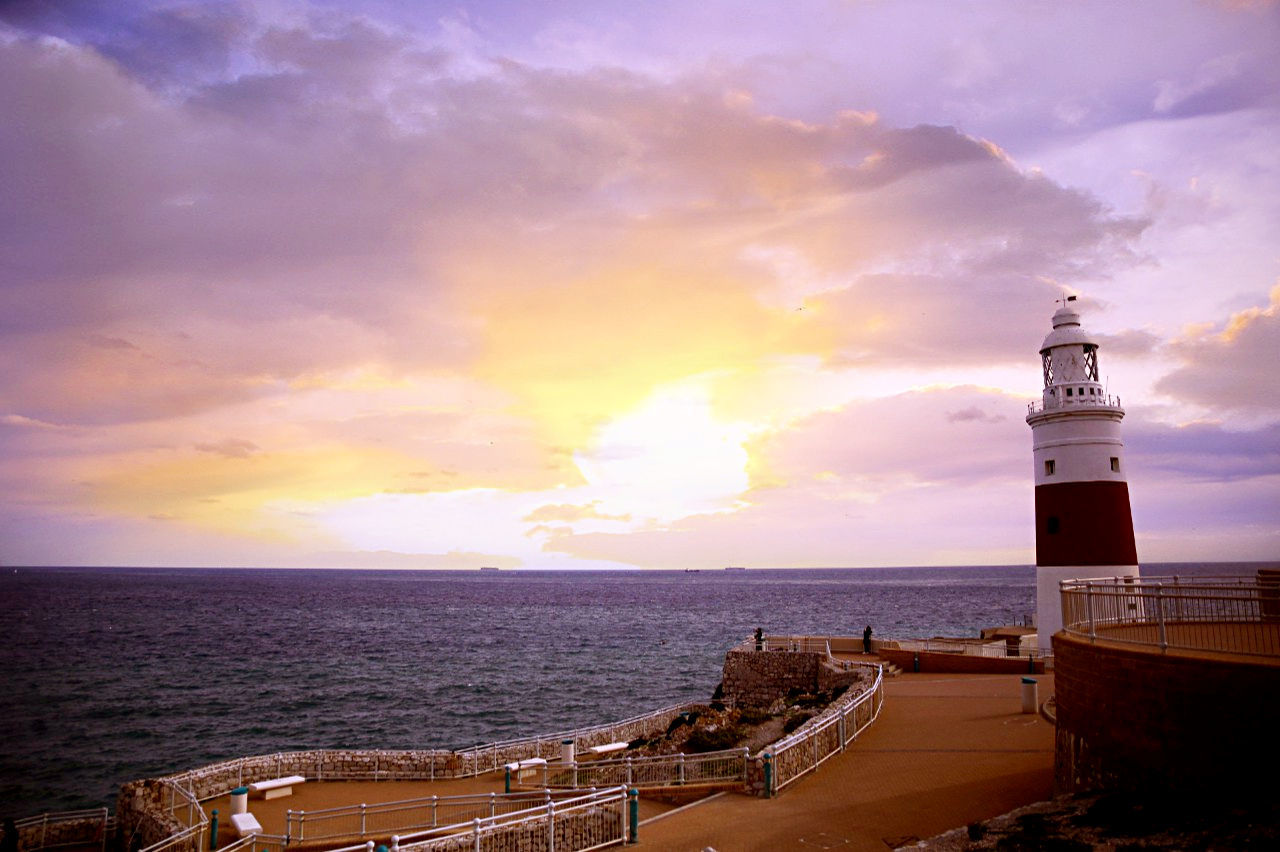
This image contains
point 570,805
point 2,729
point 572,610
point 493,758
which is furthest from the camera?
point 572,610

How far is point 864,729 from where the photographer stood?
2278 cm

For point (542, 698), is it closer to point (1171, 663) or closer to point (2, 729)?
point (2, 729)

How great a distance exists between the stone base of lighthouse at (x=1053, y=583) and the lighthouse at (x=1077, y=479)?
3 centimetres

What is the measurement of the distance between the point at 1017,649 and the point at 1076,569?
6815 millimetres

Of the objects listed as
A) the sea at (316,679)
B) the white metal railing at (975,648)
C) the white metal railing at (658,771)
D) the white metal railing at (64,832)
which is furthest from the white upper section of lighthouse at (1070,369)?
the white metal railing at (64,832)

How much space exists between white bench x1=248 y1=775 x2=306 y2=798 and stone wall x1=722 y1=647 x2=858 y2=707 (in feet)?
66.7

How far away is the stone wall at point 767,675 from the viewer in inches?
1468

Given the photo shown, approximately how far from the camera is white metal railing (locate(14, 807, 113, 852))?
2377 centimetres

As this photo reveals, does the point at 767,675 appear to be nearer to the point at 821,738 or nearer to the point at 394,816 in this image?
the point at 821,738

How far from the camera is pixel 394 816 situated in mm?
20703

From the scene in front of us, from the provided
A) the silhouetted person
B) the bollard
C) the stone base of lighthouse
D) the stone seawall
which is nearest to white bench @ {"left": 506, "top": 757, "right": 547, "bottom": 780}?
the stone seawall

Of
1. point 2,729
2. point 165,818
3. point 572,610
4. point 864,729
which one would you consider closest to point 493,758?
point 165,818

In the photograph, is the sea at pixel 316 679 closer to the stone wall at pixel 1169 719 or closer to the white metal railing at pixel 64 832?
the white metal railing at pixel 64 832

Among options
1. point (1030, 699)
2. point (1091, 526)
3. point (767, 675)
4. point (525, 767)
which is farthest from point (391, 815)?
point (1091, 526)
